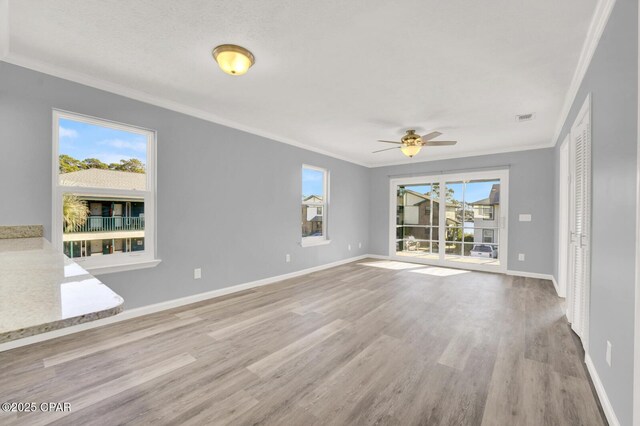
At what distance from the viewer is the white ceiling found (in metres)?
1.83

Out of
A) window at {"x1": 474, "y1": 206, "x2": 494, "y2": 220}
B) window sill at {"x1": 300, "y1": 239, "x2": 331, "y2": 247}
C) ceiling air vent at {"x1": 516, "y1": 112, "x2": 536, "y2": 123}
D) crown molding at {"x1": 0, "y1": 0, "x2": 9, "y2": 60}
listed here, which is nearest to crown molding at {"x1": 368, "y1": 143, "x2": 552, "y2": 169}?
window at {"x1": 474, "y1": 206, "x2": 494, "y2": 220}

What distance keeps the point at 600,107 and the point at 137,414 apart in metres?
3.55

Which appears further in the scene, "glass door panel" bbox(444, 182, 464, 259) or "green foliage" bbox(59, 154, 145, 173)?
"glass door panel" bbox(444, 182, 464, 259)

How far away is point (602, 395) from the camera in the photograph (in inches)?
68.4

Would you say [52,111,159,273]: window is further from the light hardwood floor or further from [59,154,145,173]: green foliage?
the light hardwood floor

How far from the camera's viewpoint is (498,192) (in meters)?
5.59

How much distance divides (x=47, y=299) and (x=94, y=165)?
2.73 meters

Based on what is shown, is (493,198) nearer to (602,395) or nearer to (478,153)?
(478,153)

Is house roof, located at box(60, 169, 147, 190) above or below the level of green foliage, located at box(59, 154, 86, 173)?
below

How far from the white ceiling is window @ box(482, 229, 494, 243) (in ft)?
8.27

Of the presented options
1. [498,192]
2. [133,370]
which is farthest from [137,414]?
[498,192]

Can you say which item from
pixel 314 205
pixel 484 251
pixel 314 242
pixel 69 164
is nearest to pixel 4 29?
pixel 69 164

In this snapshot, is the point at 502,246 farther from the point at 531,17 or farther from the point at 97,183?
the point at 97,183

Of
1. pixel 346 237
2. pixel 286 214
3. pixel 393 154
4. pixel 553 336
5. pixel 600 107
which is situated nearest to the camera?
pixel 600 107
